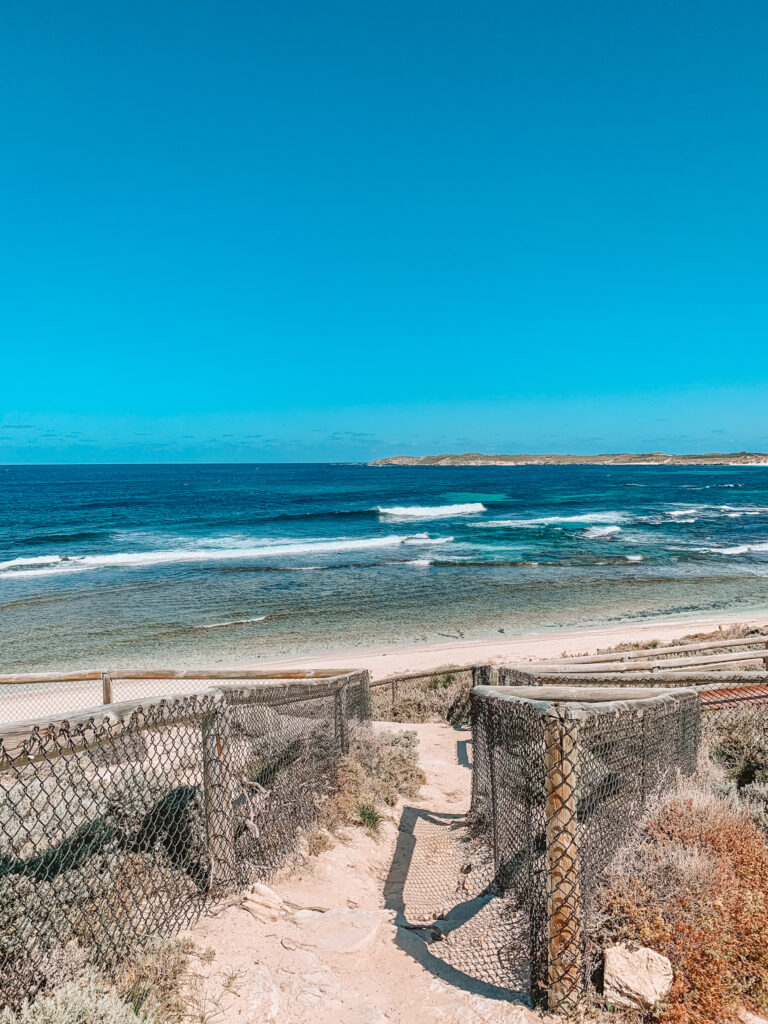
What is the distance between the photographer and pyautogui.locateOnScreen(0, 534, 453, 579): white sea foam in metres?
31.9

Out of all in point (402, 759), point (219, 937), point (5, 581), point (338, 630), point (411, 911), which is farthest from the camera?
point (5, 581)

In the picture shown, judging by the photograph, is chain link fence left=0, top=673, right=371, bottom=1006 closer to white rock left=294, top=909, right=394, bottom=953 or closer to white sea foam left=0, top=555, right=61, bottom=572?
white rock left=294, top=909, right=394, bottom=953

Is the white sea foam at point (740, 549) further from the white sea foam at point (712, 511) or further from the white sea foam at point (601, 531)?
the white sea foam at point (712, 511)

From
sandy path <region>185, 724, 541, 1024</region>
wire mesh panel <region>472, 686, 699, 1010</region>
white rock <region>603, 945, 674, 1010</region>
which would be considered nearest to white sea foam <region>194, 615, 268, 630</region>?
sandy path <region>185, 724, 541, 1024</region>

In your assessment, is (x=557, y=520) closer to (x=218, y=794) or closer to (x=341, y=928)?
(x=341, y=928)

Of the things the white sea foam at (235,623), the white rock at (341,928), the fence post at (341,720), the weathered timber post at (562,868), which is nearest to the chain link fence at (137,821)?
the white rock at (341,928)

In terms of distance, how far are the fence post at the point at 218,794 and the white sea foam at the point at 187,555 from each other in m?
29.7

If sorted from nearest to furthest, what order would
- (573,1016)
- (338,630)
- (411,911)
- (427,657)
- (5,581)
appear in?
(573,1016), (411,911), (427,657), (338,630), (5,581)

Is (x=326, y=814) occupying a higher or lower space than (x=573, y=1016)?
lower

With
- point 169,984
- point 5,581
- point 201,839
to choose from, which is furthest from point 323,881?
point 5,581

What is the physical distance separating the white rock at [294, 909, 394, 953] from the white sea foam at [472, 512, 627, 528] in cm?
4719

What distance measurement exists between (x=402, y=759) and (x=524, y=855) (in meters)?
3.82

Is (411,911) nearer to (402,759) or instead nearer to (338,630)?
(402,759)

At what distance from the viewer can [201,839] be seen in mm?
4469
